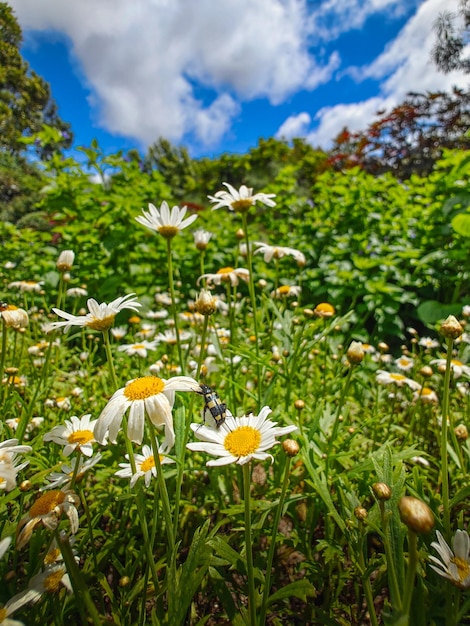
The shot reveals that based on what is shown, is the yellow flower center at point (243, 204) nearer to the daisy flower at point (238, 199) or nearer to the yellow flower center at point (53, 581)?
the daisy flower at point (238, 199)

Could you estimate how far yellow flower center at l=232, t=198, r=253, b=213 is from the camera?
103cm

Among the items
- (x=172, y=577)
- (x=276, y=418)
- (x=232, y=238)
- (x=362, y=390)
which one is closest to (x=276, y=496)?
(x=276, y=418)

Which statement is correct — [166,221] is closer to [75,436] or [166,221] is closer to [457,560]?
[75,436]

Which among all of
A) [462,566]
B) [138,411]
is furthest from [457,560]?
[138,411]

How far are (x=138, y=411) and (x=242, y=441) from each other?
0.18m

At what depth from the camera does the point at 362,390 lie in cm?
171

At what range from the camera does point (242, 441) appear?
581 mm

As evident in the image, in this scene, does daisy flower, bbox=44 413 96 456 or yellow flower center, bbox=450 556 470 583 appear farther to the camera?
daisy flower, bbox=44 413 96 456

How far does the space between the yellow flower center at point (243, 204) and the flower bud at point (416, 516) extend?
847 millimetres

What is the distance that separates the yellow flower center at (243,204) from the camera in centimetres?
103

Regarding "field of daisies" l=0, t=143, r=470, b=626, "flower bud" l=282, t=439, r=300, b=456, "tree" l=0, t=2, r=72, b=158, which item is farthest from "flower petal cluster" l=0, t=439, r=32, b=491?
"tree" l=0, t=2, r=72, b=158

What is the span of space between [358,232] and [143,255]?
183 cm

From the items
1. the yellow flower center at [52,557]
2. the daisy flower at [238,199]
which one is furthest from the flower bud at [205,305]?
the yellow flower center at [52,557]

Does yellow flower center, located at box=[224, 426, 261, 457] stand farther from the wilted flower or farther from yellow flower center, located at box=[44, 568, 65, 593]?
the wilted flower
